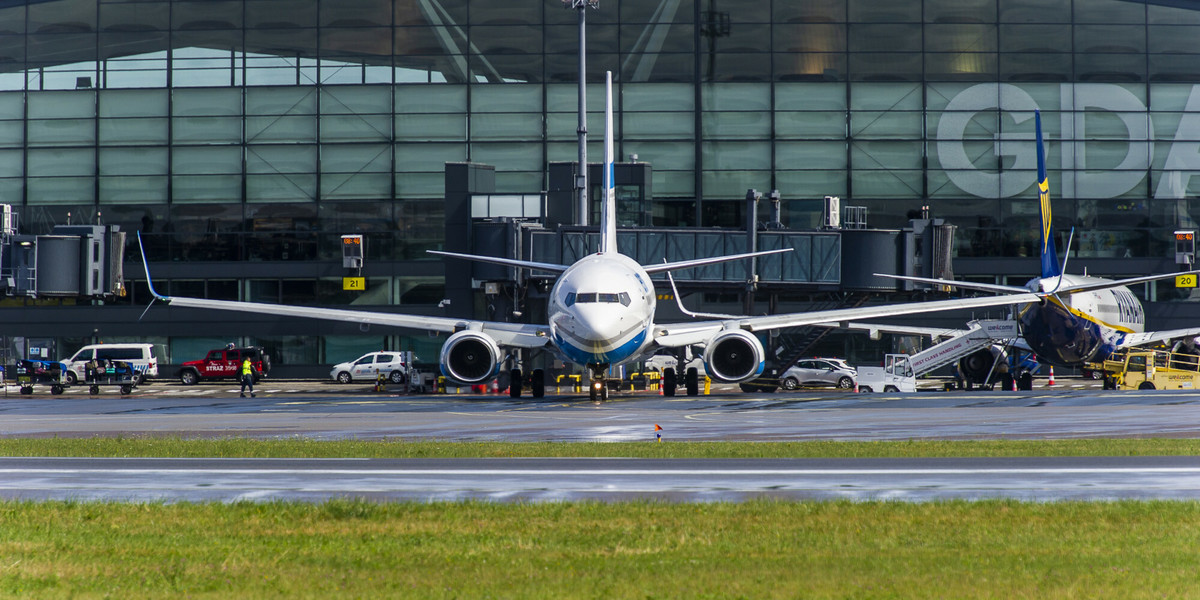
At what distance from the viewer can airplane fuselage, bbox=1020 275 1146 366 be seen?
5291 cm

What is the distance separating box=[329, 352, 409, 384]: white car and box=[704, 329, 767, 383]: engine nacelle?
32.5 metres

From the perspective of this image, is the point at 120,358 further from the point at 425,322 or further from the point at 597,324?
the point at 597,324

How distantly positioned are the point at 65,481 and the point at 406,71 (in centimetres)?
6740

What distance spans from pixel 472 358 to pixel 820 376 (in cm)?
2724

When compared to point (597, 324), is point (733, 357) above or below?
below

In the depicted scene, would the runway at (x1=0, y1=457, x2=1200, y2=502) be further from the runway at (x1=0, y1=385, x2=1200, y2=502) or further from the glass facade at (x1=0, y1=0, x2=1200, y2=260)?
the glass facade at (x1=0, y1=0, x2=1200, y2=260)

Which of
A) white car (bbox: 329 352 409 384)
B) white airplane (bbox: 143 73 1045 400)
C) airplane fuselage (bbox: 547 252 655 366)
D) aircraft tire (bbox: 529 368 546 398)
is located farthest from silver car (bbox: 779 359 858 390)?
airplane fuselage (bbox: 547 252 655 366)

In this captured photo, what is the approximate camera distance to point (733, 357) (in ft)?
143

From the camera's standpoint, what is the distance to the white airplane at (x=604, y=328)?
1596 inches

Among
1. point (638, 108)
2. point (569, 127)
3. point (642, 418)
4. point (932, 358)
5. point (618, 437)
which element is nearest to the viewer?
point (618, 437)

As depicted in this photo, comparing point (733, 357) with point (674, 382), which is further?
point (674, 382)

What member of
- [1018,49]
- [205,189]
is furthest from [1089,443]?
[205,189]

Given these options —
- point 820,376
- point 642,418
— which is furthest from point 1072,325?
point 642,418

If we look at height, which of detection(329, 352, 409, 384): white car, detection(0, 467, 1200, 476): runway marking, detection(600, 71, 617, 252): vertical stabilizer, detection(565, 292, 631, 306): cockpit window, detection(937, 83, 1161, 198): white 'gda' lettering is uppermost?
detection(937, 83, 1161, 198): white 'gda' lettering
